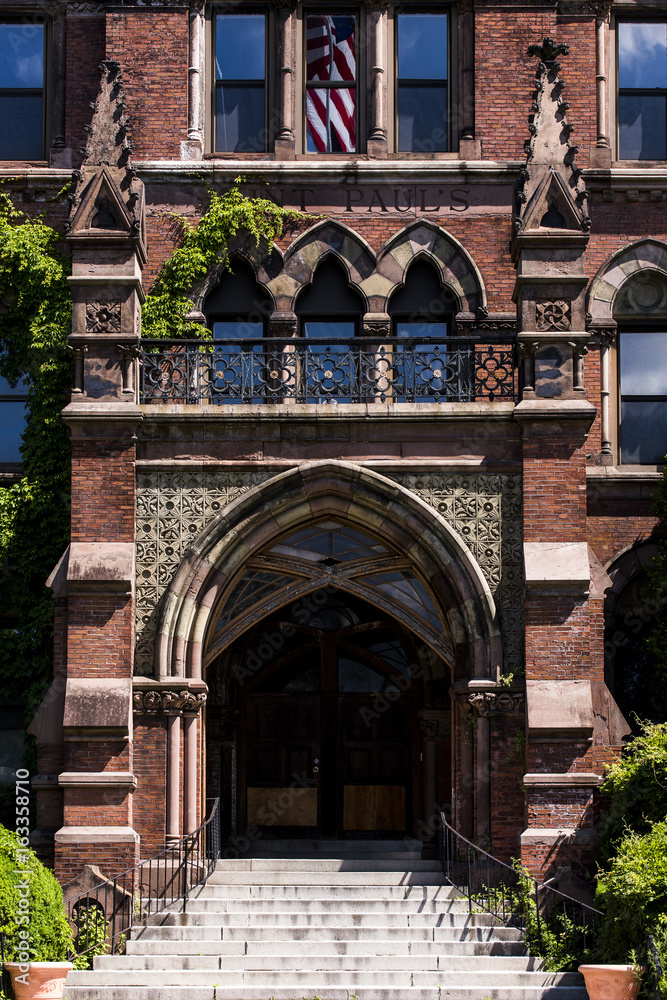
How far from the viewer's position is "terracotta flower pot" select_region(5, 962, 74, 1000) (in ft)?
40.6

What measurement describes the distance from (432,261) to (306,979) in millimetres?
9826

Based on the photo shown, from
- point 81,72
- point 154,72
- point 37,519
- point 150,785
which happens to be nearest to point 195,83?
point 154,72

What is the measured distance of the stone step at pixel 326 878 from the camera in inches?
590

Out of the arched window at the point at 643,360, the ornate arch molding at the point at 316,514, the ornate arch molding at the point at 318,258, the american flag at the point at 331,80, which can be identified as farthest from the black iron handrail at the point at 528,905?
the american flag at the point at 331,80

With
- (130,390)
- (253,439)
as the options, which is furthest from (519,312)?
(130,390)

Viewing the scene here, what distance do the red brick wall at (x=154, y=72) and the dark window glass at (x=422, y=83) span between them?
3.14m

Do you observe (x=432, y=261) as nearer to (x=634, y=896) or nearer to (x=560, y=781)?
(x=560, y=781)

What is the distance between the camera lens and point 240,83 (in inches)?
740

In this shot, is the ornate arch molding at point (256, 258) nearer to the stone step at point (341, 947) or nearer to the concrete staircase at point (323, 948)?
the concrete staircase at point (323, 948)

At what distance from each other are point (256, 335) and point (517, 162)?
4443 mm

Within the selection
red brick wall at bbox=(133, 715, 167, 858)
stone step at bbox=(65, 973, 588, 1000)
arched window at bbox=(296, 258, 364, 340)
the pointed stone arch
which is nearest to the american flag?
the pointed stone arch

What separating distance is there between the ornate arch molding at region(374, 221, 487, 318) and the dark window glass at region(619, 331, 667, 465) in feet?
7.39

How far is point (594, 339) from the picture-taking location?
17969 mm

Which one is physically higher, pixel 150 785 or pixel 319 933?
pixel 150 785
